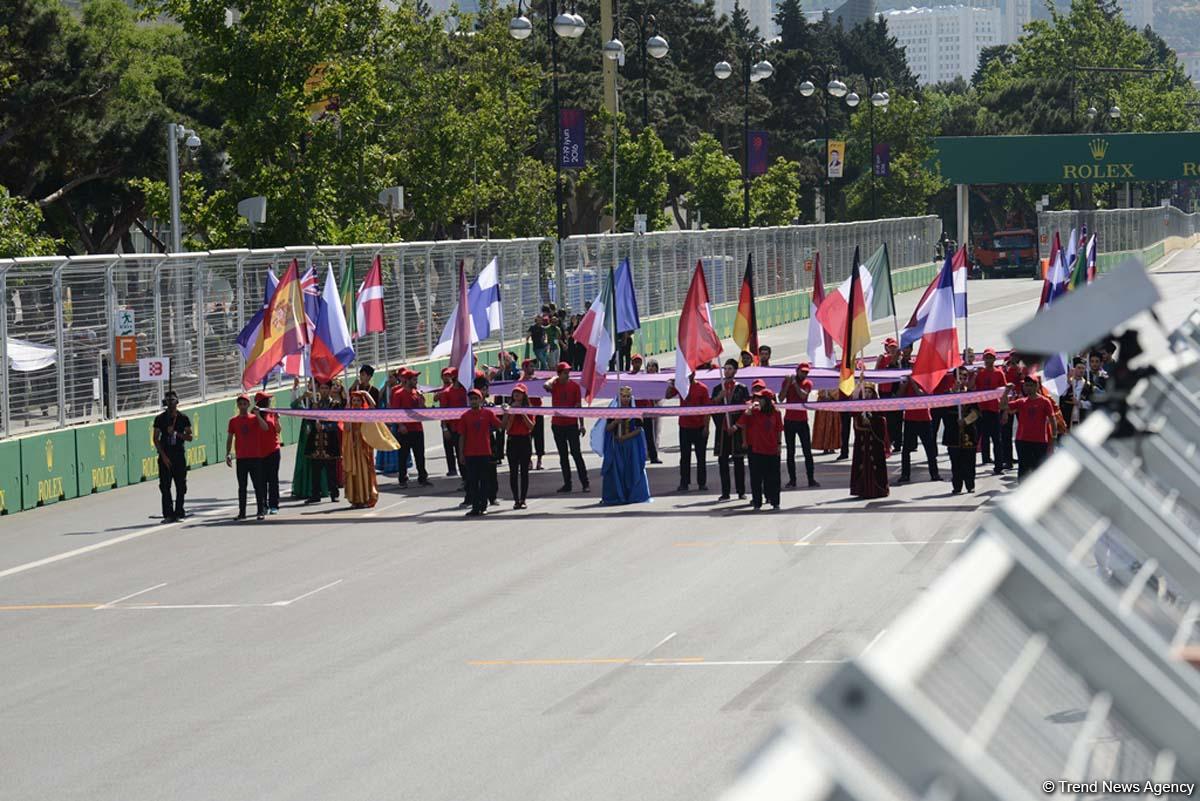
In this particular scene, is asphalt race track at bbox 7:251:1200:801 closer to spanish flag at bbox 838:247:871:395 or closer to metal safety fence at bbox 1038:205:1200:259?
spanish flag at bbox 838:247:871:395

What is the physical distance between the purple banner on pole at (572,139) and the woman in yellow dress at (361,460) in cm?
2825

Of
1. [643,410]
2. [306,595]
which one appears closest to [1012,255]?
[643,410]

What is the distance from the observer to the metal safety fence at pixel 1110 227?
304 ft

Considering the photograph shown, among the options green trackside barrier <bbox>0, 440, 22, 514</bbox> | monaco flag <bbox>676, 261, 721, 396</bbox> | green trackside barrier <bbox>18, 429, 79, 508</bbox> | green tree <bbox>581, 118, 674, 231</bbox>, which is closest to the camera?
green trackside barrier <bbox>0, 440, 22, 514</bbox>

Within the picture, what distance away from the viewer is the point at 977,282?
9550 centimetres

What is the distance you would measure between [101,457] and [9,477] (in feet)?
8.67

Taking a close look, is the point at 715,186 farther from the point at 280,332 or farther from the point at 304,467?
the point at 304,467

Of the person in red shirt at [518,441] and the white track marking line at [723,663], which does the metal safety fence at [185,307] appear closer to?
the person in red shirt at [518,441]

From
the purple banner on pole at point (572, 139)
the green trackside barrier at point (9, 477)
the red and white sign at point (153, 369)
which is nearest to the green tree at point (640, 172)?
the purple banner on pole at point (572, 139)

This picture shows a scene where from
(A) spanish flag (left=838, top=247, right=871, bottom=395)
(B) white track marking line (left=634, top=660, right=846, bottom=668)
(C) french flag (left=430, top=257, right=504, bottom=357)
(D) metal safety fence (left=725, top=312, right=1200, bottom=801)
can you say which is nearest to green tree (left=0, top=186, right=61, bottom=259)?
(C) french flag (left=430, top=257, right=504, bottom=357)

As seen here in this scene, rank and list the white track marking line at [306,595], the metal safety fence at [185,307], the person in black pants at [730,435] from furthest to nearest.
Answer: the metal safety fence at [185,307] < the person in black pants at [730,435] < the white track marking line at [306,595]

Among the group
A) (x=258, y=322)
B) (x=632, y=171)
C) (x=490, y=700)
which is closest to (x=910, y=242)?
(x=632, y=171)

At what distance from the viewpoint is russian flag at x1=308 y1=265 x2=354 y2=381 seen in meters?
27.4

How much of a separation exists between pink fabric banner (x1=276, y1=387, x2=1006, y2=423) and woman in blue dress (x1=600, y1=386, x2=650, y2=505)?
22cm
